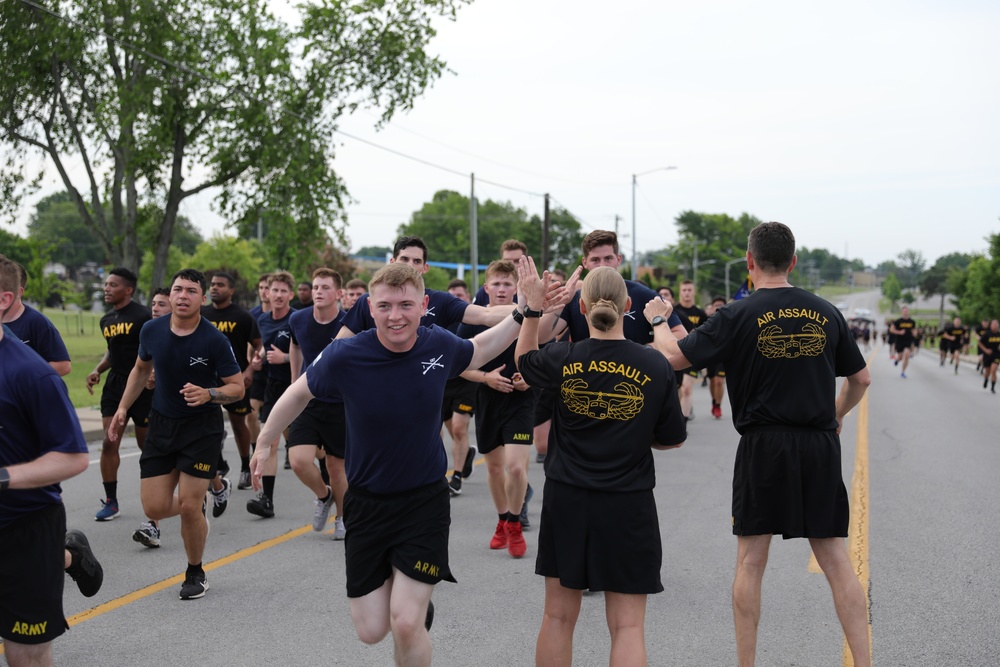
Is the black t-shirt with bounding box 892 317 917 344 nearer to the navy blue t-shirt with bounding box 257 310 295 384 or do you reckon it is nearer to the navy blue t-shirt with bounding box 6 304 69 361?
the navy blue t-shirt with bounding box 257 310 295 384

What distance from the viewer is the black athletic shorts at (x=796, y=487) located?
4.41m

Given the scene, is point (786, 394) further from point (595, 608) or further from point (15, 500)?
point (15, 500)

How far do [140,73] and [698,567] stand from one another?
22481 millimetres

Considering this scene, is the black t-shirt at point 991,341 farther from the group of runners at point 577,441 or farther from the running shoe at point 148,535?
the running shoe at point 148,535

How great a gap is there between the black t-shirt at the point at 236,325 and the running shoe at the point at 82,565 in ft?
15.8

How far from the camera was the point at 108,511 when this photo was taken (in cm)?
827

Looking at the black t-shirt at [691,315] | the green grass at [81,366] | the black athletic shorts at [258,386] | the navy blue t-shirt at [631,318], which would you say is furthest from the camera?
the green grass at [81,366]

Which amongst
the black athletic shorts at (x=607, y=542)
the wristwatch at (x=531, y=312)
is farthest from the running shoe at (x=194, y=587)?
the wristwatch at (x=531, y=312)

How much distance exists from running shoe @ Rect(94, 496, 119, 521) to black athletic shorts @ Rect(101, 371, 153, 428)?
0.69 meters

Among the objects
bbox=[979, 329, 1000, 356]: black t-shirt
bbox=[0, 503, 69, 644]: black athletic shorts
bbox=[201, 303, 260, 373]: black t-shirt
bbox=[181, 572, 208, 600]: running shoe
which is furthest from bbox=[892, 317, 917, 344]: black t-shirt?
bbox=[0, 503, 69, 644]: black athletic shorts

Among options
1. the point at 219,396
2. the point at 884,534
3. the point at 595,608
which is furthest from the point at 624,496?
the point at 884,534

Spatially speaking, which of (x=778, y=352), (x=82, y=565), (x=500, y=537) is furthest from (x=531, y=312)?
(x=500, y=537)

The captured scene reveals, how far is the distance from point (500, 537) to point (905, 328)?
26.2 meters

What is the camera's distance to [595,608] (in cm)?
582
